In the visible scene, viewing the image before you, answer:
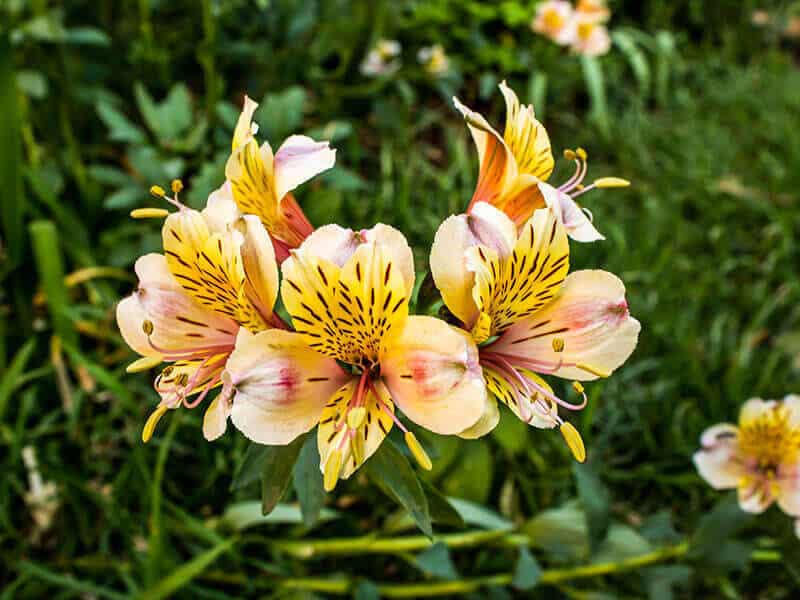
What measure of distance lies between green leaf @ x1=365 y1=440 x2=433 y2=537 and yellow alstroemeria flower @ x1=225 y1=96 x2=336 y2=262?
0.22 meters

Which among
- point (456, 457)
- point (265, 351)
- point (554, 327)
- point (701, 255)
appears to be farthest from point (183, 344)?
point (701, 255)

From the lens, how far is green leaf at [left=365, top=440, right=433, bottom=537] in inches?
33.6

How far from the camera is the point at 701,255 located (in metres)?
2.24

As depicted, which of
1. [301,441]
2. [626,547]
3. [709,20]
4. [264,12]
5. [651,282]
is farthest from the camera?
[709,20]

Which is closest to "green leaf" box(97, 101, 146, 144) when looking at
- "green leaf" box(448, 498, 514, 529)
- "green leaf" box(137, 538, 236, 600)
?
"green leaf" box(137, 538, 236, 600)

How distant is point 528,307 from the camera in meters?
0.85

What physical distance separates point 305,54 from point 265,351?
1.55m

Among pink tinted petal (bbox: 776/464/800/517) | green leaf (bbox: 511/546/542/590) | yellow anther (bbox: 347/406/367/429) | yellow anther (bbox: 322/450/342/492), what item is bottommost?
green leaf (bbox: 511/546/542/590)

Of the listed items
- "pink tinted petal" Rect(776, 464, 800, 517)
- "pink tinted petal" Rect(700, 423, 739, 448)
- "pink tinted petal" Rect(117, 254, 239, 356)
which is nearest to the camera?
"pink tinted petal" Rect(117, 254, 239, 356)

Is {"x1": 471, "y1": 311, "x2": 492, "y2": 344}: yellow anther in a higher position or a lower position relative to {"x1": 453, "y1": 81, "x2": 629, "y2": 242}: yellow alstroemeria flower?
lower

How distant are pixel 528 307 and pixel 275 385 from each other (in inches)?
9.9

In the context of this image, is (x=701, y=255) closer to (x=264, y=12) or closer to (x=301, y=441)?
(x=264, y=12)

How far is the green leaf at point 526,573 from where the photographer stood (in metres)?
1.29

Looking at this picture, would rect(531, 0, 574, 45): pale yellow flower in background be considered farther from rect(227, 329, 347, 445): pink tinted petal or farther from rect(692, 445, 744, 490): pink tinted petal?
rect(227, 329, 347, 445): pink tinted petal
